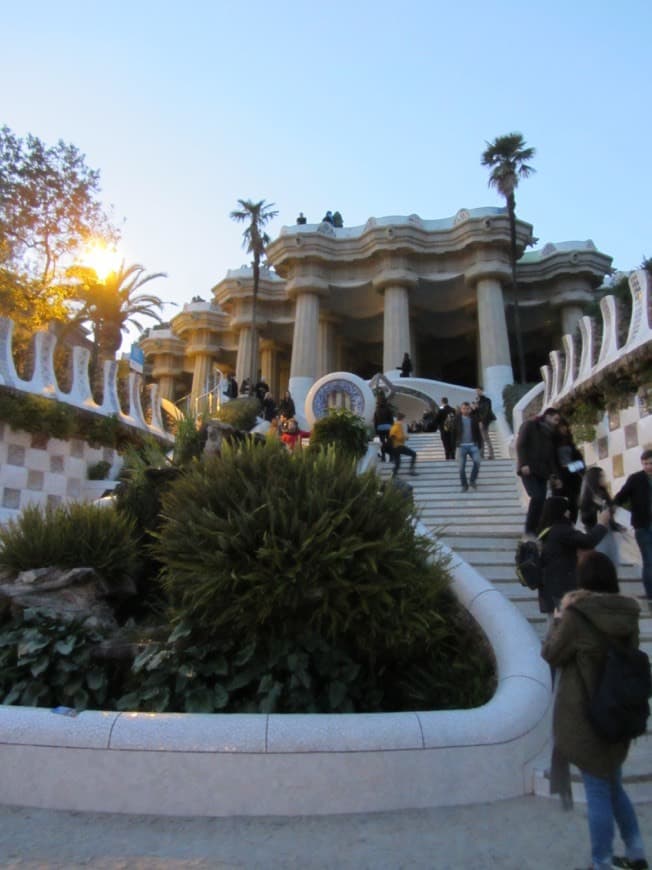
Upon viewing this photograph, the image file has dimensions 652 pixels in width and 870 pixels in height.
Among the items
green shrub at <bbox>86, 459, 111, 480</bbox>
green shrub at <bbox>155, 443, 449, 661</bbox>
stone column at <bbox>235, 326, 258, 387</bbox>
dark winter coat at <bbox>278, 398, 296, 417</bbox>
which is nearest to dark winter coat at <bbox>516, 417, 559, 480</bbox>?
green shrub at <bbox>155, 443, 449, 661</bbox>

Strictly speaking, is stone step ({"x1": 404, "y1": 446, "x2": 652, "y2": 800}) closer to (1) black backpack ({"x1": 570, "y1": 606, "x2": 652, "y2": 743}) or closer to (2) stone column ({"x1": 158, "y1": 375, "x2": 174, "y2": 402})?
(1) black backpack ({"x1": 570, "y1": 606, "x2": 652, "y2": 743})

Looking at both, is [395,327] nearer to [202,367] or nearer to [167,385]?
[202,367]

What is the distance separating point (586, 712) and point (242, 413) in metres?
14.9

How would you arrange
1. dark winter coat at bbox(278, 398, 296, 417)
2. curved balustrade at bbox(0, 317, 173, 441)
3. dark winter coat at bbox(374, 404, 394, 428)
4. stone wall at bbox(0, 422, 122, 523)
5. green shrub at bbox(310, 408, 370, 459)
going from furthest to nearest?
1. dark winter coat at bbox(278, 398, 296, 417)
2. dark winter coat at bbox(374, 404, 394, 428)
3. green shrub at bbox(310, 408, 370, 459)
4. curved balustrade at bbox(0, 317, 173, 441)
5. stone wall at bbox(0, 422, 122, 523)

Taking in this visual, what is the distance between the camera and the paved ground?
280 cm

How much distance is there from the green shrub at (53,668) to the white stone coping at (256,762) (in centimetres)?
63

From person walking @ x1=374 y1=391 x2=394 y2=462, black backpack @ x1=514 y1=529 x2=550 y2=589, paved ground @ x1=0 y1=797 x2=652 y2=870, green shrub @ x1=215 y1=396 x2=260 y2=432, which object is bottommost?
paved ground @ x1=0 y1=797 x2=652 y2=870

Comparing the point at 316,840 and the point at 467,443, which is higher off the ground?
the point at 467,443

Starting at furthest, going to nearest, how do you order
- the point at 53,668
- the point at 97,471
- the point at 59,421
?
the point at 97,471 < the point at 59,421 < the point at 53,668

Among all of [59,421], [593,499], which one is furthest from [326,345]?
[593,499]

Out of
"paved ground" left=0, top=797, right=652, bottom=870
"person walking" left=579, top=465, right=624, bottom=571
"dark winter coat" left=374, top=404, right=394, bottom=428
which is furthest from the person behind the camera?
A: "dark winter coat" left=374, top=404, right=394, bottom=428

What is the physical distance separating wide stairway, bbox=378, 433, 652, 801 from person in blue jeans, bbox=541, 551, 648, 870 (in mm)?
960

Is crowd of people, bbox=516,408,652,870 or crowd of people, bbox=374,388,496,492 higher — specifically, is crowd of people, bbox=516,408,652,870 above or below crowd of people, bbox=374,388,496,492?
below

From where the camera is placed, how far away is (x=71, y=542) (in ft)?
19.2
